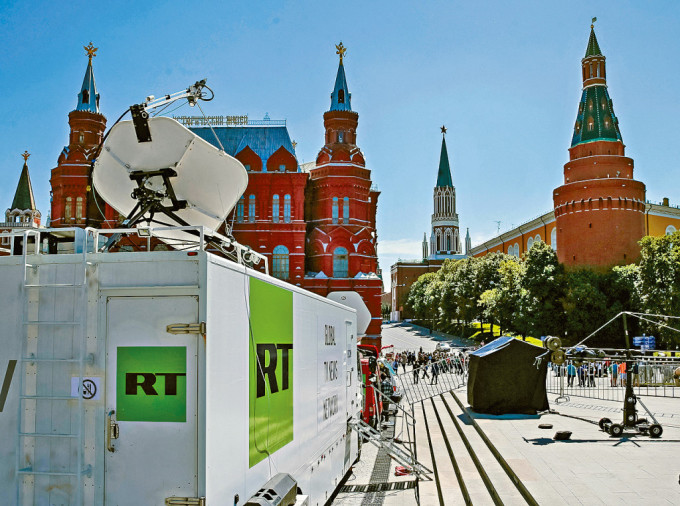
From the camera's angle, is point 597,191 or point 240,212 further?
point 597,191

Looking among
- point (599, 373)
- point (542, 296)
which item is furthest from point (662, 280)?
point (599, 373)

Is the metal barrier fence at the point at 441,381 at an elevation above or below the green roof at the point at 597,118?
below

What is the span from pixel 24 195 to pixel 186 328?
9632 cm

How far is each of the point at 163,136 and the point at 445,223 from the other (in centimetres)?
13666

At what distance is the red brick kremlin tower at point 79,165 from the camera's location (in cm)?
5250

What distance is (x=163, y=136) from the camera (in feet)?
28.3

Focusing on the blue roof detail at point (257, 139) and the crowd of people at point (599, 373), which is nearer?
the crowd of people at point (599, 373)

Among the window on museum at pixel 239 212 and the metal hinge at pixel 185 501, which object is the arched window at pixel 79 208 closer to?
the window on museum at pixel 239 212

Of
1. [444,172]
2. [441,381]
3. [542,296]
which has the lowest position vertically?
[441,381]

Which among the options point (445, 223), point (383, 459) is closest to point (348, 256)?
point (383, 459)

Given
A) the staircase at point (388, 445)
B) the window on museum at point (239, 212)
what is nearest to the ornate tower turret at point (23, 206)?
the window on museum at point (239, 212)

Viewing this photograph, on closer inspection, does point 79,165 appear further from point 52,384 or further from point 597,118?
point 52,384

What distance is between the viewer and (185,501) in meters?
4.83

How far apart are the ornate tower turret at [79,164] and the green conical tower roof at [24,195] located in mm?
40531
